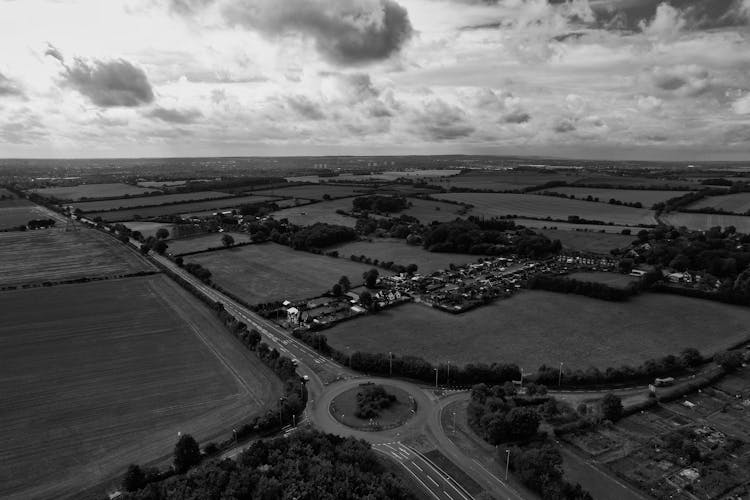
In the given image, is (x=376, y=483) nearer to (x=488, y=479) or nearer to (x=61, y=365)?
(x=488, y=479)

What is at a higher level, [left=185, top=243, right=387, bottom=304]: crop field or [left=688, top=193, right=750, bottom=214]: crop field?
[left=688, top=193, right=750, bottom=214]: crop field

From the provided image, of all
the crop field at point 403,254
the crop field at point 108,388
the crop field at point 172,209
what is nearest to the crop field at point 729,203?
the crop field at point 403,254

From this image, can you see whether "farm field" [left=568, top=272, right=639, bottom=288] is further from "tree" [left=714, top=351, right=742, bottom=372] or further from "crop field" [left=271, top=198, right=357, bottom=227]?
"crop field" [left=271, top=198, right=357, bottom=227]

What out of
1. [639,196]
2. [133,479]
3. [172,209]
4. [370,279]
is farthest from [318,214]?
[639,196]

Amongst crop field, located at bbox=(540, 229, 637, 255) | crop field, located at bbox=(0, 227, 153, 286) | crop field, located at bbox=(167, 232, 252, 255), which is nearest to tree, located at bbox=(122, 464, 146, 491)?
crop field, located at bbox=(0, 227, 153, 286)

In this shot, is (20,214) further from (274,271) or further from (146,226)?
(274,271)

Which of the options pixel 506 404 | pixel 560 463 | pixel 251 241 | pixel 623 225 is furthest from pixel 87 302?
pixel 623 225
